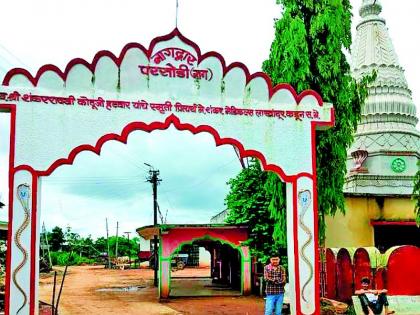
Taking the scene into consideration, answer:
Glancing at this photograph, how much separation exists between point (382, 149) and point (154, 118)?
1862cm

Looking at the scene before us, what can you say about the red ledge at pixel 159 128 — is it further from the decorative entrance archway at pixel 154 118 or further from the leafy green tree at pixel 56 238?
the leafy green tree at pixel 56 238

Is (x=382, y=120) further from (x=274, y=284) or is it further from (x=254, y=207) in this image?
(x=274, y=284)

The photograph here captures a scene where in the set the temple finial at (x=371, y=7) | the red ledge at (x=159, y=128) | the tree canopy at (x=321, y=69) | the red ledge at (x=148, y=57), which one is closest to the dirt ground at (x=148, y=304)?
the tree canopy at (x=321, y=69)

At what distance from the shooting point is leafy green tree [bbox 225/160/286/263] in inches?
663

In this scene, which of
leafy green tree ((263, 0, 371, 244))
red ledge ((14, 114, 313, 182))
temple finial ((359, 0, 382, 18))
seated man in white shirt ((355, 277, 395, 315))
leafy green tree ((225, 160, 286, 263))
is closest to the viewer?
red ledge ((14, 114, 313, 182))

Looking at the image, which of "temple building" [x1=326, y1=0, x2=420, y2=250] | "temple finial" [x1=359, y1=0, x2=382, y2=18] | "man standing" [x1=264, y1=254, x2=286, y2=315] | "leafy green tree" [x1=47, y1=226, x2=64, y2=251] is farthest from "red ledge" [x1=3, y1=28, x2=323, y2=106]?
"leafy green tree" [x1=47, y1=226, x2=64, y2=251]

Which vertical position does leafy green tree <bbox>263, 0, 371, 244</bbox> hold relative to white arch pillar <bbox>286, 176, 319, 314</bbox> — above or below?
above

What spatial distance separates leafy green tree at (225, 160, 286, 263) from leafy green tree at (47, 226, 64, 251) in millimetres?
43958

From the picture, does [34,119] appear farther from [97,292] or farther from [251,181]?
[97,292]

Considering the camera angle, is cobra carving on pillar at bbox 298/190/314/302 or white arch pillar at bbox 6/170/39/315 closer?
white arch pillar at bbox 6/170/39/315

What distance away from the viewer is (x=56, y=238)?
195 ft

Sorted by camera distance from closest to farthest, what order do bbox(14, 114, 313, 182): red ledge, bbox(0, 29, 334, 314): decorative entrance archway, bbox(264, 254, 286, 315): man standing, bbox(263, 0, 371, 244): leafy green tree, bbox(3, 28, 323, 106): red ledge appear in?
bbox(0, 29, 334, 314): decorative entrance archway
bbox(14, 114, 313, 182): red ledge
bbox(3, 28, 323, 106): red ledge
bbox(264, 254, 286, 315): man standing
bbox(263, 0, 371, 244): leafy green tree

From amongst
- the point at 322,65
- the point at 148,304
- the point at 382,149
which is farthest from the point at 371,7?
the point at 148,304

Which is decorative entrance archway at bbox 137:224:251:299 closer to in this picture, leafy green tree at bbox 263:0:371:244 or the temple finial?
leafy green tree at bbox 263:0:371:244
